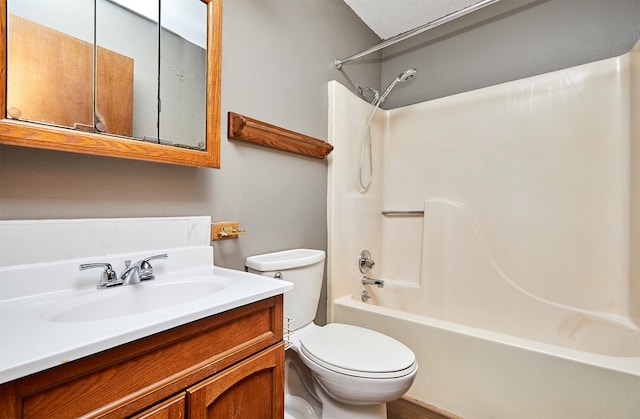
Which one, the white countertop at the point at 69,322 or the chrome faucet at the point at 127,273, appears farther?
the chrome faucet at the point at 127,273

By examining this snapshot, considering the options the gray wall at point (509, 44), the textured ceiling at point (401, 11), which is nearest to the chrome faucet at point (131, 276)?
the textured ceiling at point (401, 11)

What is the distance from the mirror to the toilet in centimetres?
59

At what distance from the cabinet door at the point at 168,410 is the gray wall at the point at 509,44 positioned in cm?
236

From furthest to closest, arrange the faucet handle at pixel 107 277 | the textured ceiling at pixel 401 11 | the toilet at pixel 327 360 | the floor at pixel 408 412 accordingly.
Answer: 1. the textured ceiling at pixel 401 11
2. the floor at pixel 408 412
3. the toilet at pixel 327 360
4. the faucet handle at pixel 107 277

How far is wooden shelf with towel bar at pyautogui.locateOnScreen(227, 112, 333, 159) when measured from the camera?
129 centimetres

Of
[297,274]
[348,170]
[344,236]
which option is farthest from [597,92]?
[297,274]

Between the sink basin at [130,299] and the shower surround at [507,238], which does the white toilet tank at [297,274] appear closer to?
the sink basin at [130,299]

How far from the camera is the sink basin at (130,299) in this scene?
2.54 ft

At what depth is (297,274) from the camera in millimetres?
1359

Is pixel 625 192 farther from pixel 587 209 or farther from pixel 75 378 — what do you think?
pixel 75 378

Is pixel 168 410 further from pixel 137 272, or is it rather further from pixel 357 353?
pixel 357 353

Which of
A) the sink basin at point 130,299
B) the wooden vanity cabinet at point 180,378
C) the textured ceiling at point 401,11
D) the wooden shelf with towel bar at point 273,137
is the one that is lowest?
the wooden vanity cabinet at point 180,378

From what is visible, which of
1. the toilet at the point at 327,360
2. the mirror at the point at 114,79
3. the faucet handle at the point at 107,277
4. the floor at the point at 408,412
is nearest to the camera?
the mirror at the point at 114,79

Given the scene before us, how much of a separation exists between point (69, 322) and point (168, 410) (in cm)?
30
